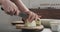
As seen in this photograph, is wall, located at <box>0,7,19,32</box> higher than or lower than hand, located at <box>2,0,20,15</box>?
lower

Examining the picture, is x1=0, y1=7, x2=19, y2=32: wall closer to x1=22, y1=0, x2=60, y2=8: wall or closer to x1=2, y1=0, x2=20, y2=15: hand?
x1=22, y1=0, x2=60, y2=8: wall

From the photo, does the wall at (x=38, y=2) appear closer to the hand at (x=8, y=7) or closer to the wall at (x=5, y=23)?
the wall at (x=5, y=23)

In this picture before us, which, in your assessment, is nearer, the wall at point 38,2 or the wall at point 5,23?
the wall at point 5,23

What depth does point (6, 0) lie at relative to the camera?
0.55m

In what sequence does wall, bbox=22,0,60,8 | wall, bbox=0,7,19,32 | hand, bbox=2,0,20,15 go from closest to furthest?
hand, bbox=2,0,20,15
wall, bbox=0,7,19,32
wall, bbox=22,0,60,8

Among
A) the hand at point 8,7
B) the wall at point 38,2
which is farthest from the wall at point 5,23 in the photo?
the hand at point 8,7

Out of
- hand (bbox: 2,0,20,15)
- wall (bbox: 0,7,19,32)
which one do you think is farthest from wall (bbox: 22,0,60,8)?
hand (bbox: 2,0,20,15)

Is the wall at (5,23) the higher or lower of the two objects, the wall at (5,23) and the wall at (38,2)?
the lower

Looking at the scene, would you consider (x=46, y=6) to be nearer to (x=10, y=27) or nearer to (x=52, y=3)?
(x=52, y=3)

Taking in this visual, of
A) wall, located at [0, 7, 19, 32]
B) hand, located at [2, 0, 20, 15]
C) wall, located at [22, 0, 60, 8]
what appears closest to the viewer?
hand, located at [2, 0, 20, 15]

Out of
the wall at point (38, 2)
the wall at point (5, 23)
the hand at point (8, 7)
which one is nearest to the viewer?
the hand at point (8, 7)

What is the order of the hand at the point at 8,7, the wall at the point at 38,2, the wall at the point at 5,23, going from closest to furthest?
the hand at the point at 8,7, the wall at the point at 5,23, the wall at the point at 38,2

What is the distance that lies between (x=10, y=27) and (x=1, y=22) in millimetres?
121

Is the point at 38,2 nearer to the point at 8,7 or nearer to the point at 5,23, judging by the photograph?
the point at 5,23
